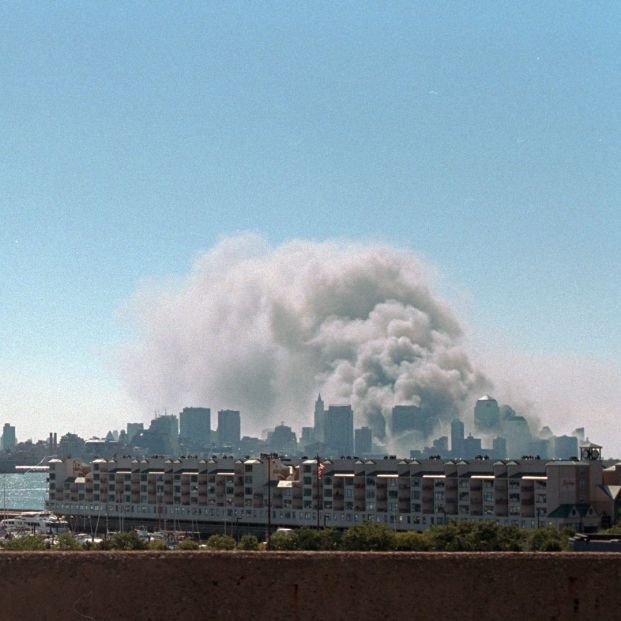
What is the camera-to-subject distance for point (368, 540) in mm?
57000

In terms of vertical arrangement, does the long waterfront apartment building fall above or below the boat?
above

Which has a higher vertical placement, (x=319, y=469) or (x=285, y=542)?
(x=319, y=469)

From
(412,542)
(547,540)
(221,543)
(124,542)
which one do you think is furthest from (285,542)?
(547,540)

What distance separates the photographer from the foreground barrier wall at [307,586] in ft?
60.5

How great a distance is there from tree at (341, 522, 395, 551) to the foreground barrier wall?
37.1 m

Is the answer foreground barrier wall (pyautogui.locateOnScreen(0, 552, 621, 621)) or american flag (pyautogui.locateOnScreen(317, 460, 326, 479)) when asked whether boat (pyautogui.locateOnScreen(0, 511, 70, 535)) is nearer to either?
american flag (pyautogui.locateOnScreen(317, 460, 326, 479))

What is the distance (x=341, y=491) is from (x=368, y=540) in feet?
102

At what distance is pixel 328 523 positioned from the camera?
86938 millimetres

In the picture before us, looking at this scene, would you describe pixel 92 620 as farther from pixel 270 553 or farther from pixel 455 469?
pixel 455 469

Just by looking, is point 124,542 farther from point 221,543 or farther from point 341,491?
point 341,491

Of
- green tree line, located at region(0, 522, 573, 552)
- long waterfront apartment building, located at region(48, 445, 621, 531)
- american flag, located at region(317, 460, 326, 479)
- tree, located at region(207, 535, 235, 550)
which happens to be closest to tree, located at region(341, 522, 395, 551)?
green tree line, located at region(0, 522, 573, 552)

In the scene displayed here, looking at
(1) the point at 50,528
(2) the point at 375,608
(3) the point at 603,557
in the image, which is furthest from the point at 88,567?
(1) the point at 50,528

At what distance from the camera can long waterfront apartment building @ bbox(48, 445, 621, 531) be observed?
7688 cm

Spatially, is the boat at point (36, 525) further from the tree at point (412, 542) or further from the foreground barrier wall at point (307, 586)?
the foreground barrier wall at point (307, 586)
